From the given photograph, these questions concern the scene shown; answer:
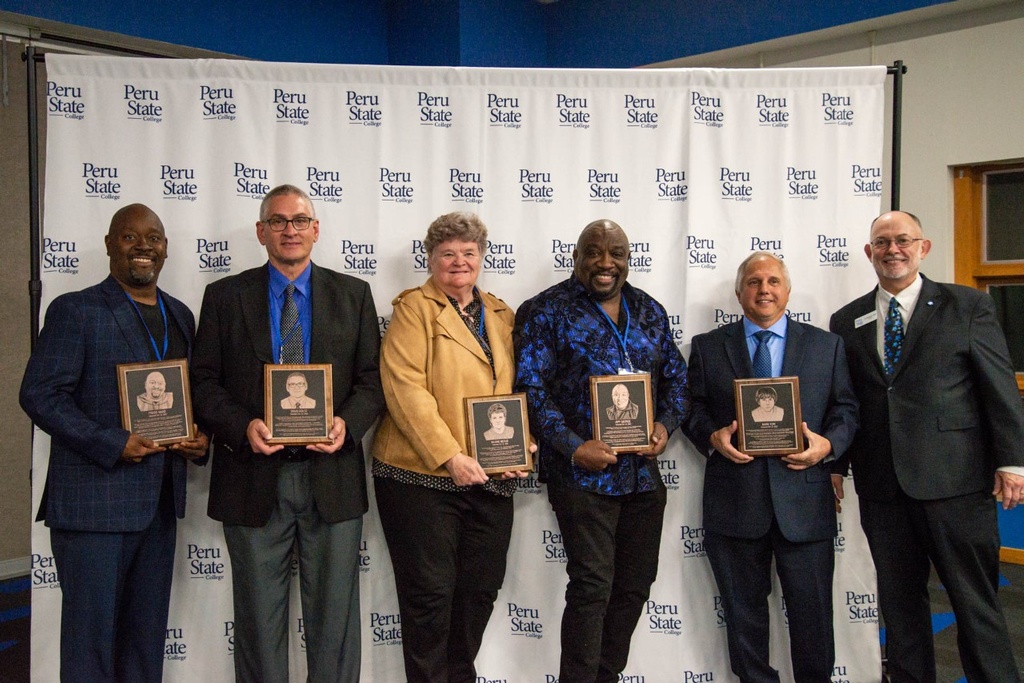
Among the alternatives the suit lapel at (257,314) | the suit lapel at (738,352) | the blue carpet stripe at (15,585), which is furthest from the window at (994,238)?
the blue carpet stripe at (15,585)

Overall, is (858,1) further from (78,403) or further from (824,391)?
(78,403)

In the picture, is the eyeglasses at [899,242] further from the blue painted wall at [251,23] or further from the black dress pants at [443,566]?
the blue painted wall at [251,23]

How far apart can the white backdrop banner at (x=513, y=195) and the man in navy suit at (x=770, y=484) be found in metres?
0.34

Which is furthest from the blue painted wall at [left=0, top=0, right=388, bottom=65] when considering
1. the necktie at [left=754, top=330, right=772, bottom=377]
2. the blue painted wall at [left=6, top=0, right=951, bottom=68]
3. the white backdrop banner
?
the necktie at [left=754, top=330, right=772, bottom=377]

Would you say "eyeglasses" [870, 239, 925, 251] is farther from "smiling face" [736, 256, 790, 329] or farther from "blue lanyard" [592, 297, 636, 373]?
"blue lanyard" [592, 297, 636, 373]

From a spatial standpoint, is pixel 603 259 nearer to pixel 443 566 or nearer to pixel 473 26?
pixel 443 566

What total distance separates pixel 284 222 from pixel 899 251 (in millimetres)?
2373

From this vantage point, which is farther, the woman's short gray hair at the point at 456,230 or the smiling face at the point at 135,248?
the woman's short gray hair at the point at 456,230

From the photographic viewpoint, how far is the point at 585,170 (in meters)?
3.50

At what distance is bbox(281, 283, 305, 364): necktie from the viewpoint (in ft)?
9.32

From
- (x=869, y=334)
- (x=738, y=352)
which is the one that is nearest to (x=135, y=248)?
(x=738, y=352)

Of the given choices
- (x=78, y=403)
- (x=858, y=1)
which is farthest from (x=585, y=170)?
(x=858, y=1)

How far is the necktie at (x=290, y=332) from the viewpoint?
2.84m

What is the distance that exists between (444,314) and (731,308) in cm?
137
